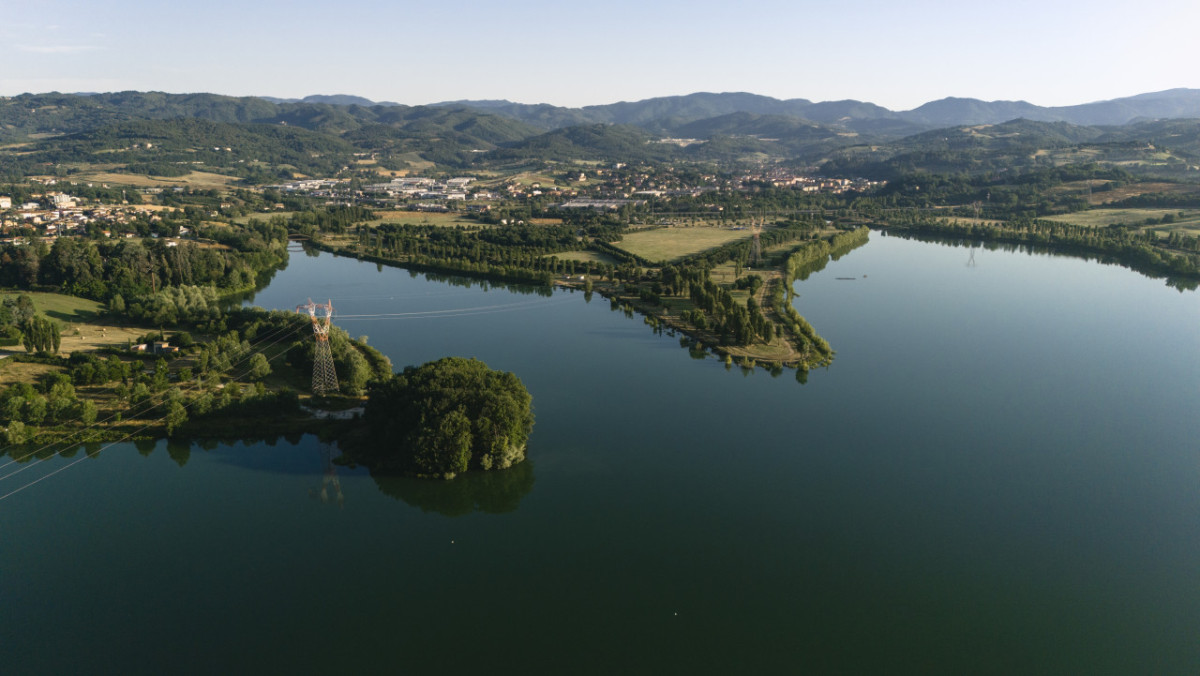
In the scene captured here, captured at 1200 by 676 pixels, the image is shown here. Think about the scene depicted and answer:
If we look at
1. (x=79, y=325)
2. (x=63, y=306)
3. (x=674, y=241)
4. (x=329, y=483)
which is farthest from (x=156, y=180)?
(x=329, y=483)

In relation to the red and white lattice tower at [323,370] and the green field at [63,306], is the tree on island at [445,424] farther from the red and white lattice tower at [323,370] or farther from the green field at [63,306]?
the green field at [63,306]

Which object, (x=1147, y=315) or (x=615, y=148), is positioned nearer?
(x=1147, y=315)

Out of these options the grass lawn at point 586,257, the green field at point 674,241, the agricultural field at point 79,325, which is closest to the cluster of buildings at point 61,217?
the agricultural field at point 79,325

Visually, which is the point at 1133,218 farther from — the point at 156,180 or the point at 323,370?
the point at 156,180

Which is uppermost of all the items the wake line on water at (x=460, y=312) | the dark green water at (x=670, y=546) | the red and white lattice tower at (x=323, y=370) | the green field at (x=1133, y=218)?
the green field at (x=1133, y=218)

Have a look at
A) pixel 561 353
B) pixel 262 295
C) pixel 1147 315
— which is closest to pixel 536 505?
pixel 561 353

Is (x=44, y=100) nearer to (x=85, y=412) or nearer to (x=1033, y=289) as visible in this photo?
(x=85, y=412)
